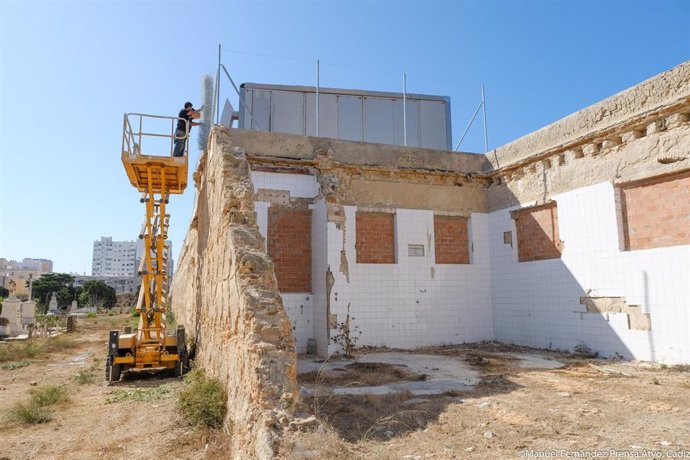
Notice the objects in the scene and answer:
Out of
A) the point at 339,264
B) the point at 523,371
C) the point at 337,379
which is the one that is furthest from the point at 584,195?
the point at 337,379

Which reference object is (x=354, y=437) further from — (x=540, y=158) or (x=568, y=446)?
(x=540, y=158)

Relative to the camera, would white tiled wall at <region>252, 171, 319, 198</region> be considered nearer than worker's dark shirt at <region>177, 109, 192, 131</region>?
No

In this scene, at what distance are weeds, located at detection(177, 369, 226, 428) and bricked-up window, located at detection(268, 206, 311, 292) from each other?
4970mm

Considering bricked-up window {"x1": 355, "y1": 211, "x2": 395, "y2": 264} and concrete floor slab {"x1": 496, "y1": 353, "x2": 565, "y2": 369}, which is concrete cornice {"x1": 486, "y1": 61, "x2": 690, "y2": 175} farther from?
concrete floor slab {"x1": 496, "y1": 353, "x2": 565, "y2": 369}

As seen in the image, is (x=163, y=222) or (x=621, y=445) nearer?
(x=621, y=445)

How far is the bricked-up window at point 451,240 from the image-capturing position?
37.9ft

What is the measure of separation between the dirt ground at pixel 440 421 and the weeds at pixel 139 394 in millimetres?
29

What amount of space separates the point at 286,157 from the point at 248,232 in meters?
5.12

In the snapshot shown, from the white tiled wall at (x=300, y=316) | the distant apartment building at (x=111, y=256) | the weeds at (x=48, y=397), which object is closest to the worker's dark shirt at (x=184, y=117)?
the white tiled wall at (x=300, y=316)

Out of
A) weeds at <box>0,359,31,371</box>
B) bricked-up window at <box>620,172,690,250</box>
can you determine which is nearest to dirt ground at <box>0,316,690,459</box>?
bricked-up window at <box>620,172,690,250</box>

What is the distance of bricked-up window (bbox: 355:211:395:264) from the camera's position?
10828 mm

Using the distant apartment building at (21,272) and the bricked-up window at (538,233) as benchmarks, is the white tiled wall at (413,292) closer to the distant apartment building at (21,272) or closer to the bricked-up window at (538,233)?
the bricked-up window at (538,233)

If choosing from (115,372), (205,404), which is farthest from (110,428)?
(115,372)

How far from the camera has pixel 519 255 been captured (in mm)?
11008
